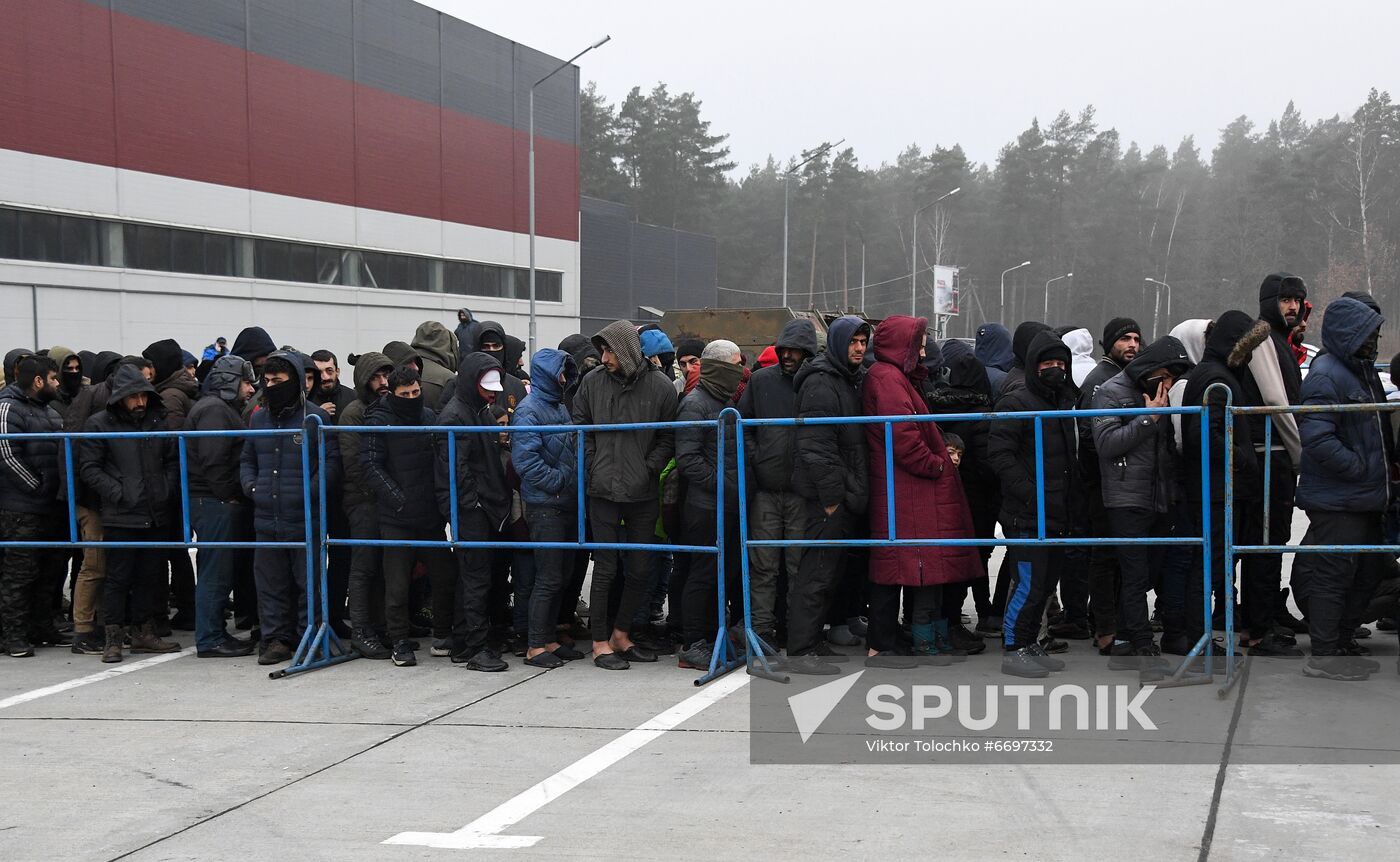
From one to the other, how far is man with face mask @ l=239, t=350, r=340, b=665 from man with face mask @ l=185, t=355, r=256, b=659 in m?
0.13

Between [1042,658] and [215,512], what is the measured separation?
5.12 m

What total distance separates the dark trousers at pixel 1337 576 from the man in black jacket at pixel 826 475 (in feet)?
7.30

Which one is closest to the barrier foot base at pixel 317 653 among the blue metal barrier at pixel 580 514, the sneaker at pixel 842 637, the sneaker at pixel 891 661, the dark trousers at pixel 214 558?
the blue metal barrier at pixel 580 514

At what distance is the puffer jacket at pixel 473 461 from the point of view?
291 inches

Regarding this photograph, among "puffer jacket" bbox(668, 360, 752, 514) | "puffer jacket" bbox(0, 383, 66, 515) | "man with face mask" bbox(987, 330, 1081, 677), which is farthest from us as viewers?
"puffer jacket" bbox(0, 383, 66, 515)

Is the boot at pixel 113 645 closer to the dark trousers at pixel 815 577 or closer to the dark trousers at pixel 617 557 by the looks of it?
the dark trousers at pixel 617 557

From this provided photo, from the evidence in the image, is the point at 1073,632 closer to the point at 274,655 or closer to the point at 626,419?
the point at 626,419

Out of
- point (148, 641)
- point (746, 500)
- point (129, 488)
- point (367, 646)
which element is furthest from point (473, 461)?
point (148, 641)

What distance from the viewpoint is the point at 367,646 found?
773 cm

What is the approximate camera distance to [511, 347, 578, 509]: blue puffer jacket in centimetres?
719

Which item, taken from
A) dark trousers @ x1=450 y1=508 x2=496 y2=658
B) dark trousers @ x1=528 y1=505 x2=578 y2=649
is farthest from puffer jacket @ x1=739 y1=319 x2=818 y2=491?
dark trousers @ x1=450 y1=508 x2=496 y2=658

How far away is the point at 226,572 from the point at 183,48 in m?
23.0

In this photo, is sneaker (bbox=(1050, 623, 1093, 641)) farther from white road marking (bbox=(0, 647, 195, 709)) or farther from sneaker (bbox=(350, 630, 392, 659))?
white road marking (bbox=(0, 647, 195, 709))

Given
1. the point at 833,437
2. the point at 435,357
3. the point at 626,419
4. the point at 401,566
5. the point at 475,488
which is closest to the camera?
the point at 833,437
